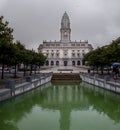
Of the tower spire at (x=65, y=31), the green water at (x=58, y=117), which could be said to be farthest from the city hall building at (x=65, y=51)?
the green water at (x=58, y=117)

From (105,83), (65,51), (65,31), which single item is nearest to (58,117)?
(105,83)

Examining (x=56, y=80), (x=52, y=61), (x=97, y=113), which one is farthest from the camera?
(x=52, y=61)

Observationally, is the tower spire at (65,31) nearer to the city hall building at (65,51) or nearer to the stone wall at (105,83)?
the city hall building at (65,51)

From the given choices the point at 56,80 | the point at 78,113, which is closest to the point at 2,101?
the point at 78,113

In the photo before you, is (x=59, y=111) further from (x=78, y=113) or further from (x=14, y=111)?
(x=14, y=111)

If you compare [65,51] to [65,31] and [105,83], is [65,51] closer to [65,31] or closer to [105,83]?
[65,31]

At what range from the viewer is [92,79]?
1914 inches

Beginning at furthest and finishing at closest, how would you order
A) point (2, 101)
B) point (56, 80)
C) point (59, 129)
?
point (56, 80) → point (2, 101) → point (59, 129)

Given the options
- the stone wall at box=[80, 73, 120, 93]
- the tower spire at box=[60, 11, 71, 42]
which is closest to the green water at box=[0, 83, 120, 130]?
the stone wall at box=[80, 73, 120, 93]

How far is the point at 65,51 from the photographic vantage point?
171 meters

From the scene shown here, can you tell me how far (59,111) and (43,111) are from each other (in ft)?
4.08

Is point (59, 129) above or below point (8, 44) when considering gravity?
below

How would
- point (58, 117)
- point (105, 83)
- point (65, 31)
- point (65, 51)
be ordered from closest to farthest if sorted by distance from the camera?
point (58, 117) < point (105, 83) < point (65, 51) < point (65, 31)

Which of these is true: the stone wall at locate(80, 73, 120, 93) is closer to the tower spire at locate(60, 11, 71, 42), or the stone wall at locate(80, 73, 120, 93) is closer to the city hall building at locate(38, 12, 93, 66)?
the city hall building at locate(38, 12, 93, 66)
